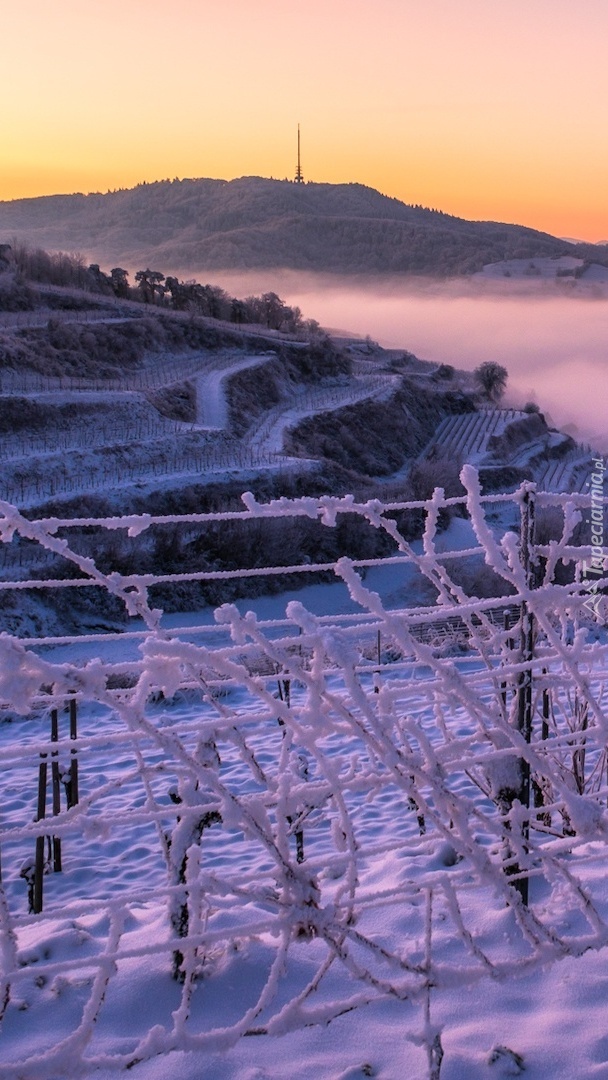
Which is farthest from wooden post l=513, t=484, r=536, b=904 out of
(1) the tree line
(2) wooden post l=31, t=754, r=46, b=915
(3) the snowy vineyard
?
(1) the tree line

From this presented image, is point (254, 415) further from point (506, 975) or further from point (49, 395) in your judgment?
point (506, 975)

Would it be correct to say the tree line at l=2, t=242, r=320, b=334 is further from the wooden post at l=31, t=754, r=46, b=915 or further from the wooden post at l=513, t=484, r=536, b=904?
the wooden post at l=513, t=484, r=536, b=904

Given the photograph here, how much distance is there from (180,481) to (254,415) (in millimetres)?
12513

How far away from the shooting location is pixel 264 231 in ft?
509

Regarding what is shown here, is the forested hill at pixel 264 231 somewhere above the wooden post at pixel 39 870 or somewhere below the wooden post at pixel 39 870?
above

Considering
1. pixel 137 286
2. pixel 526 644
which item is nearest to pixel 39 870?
pixel 526 644

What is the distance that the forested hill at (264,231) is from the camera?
14950cm

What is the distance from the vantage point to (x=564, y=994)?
2.51 meters

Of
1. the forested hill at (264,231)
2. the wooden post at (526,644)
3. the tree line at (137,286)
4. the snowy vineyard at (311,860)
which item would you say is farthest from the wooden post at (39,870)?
the forested hill at (264,231)

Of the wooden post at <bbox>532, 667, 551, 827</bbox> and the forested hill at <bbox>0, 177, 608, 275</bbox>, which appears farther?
the forested hill at <bbox>0, 177, 608, 275</bbox>

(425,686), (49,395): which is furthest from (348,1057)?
(49,395)

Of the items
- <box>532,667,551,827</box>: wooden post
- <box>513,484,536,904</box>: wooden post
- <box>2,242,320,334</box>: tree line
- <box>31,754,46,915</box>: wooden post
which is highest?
<box>2,242,320,334</box>: tree line

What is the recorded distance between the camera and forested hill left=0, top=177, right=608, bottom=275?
490ft

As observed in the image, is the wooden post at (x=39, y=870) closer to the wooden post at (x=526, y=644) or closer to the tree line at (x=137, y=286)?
the wooden post at (x=526, y=644)
